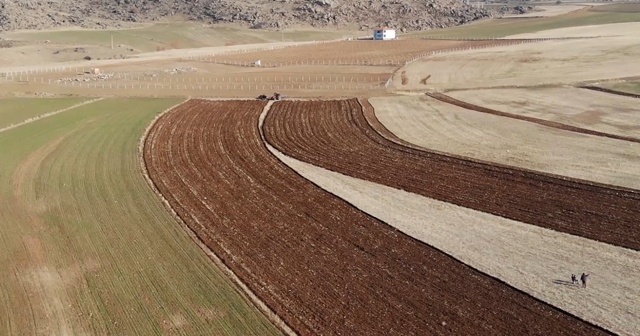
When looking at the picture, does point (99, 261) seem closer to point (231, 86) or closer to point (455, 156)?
point (455, 156)

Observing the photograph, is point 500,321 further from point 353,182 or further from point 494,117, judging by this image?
point 494,117

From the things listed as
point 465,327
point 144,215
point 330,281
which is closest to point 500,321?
point 465,327

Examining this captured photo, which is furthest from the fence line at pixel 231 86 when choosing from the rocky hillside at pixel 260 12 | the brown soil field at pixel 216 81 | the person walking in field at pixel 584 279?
the rocky hillside at pixel 260 12

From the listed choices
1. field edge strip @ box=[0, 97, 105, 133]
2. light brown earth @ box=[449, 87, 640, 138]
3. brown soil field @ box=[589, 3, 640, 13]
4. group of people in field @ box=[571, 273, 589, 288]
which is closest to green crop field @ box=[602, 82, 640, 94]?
light brown earth @ box=[449, 87, 640, 138]

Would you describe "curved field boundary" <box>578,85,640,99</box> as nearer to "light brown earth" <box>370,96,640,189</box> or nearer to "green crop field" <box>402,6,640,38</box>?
"light brown earth" <box>370,96,640,189</box>

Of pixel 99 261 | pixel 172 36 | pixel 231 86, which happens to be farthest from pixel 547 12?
pixel 99 261
